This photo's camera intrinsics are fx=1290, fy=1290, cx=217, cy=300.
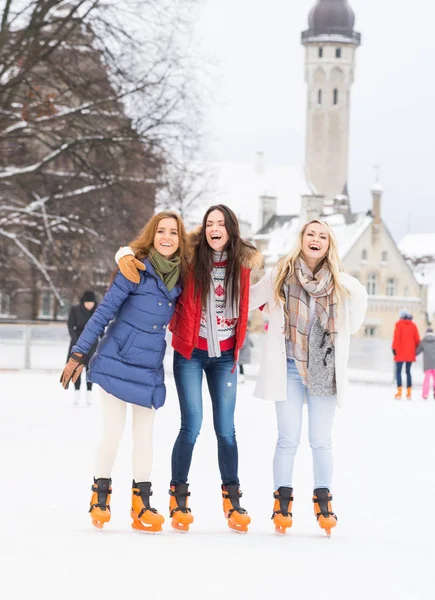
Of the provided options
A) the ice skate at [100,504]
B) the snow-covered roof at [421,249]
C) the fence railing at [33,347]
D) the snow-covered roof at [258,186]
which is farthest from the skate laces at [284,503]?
the snow-covered roof at [421,249]

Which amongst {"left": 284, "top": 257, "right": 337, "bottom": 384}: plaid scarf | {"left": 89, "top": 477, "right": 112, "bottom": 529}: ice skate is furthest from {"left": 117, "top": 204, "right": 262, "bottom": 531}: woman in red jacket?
{"left": 89, "top": 477, "right": 112, "bottom": 529}: ice skate

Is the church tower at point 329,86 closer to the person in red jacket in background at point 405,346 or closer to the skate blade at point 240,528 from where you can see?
the person in red jacket in background at point 405,346

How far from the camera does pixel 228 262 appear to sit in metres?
6.55

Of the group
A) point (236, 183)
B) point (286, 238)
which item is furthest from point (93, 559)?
point (236, 183)

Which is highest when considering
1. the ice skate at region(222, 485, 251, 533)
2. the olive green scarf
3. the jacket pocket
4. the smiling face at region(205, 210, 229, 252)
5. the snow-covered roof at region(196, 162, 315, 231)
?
the snow-covered roof at region(196, 162, 315, 231)

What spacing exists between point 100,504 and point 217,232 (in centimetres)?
149

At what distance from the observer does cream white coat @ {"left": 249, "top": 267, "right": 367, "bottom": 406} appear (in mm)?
6566

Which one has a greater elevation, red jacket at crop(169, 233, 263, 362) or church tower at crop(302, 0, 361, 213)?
church tower at crop(302, 0, 361, 213)

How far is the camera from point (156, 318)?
21.2 ft

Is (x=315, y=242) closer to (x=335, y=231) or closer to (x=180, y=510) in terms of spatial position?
(x=180, y=510)

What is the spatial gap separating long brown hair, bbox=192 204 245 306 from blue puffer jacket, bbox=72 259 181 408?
15 centimetres

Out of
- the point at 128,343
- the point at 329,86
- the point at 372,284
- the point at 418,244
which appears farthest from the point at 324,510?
the point at 418,244

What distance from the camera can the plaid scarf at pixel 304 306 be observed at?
659cm

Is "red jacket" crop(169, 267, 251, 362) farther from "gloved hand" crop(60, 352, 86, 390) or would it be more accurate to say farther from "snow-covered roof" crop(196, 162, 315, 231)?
"snow-covered roof" crop(196, 162, 315, 231)
